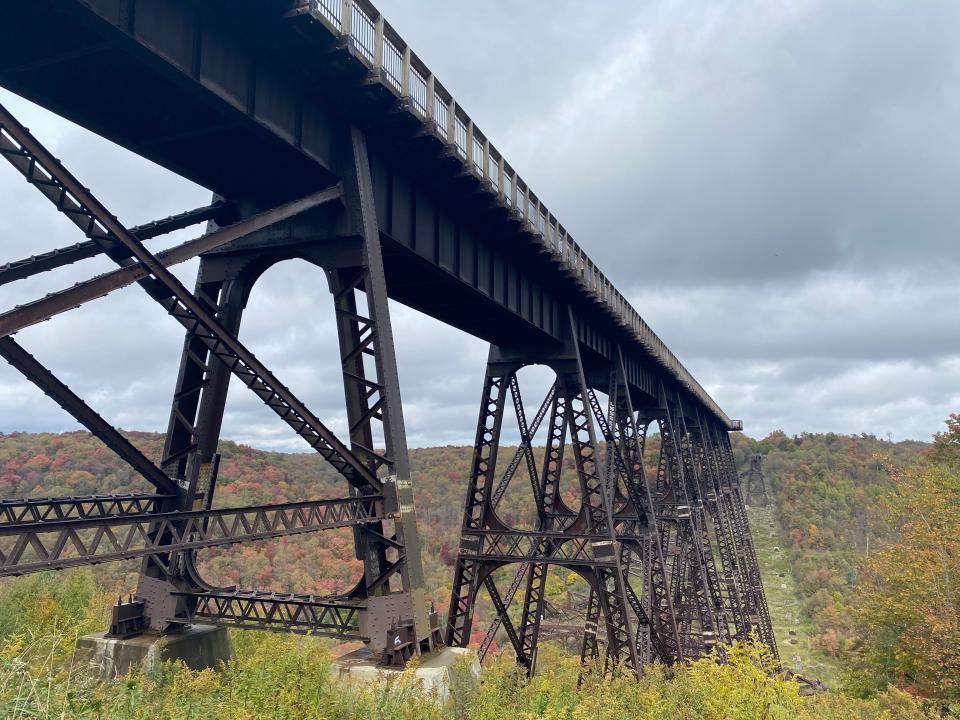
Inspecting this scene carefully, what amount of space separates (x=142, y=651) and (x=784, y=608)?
172 feet

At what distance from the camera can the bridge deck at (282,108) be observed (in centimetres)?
596

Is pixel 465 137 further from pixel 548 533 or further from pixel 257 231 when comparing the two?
pixel 548 533

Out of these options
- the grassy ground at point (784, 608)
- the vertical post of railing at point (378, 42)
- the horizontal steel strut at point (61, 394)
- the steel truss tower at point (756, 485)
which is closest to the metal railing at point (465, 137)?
the vertical post of railing at point (378, 42)

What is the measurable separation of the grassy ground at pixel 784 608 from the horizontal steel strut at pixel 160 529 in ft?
101

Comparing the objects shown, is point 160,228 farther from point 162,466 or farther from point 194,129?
point 162,466

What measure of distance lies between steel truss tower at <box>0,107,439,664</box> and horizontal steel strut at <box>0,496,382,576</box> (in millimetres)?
25

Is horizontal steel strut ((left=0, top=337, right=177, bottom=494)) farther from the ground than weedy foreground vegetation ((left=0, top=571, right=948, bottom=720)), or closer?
farther from the ground

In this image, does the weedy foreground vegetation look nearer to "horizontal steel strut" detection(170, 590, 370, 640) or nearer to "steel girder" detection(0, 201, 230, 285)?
"horizontal steel strut" detection(170, 590, 370, 640)

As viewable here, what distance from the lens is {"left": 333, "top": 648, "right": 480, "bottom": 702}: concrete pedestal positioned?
22.2 ft

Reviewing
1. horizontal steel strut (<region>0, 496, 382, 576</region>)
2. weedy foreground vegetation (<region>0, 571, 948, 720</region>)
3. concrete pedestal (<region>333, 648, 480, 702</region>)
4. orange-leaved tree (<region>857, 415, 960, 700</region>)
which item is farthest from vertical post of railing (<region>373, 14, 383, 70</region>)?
orange-leaved tree (<region>857, 415, 960, 700</region>)

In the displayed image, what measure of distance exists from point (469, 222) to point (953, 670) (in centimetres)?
1901

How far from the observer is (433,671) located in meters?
6.85

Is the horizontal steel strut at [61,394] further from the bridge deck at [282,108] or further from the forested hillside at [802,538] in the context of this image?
the forested hillside at [802,538]

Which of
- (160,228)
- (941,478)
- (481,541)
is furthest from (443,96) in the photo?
(941,478)
